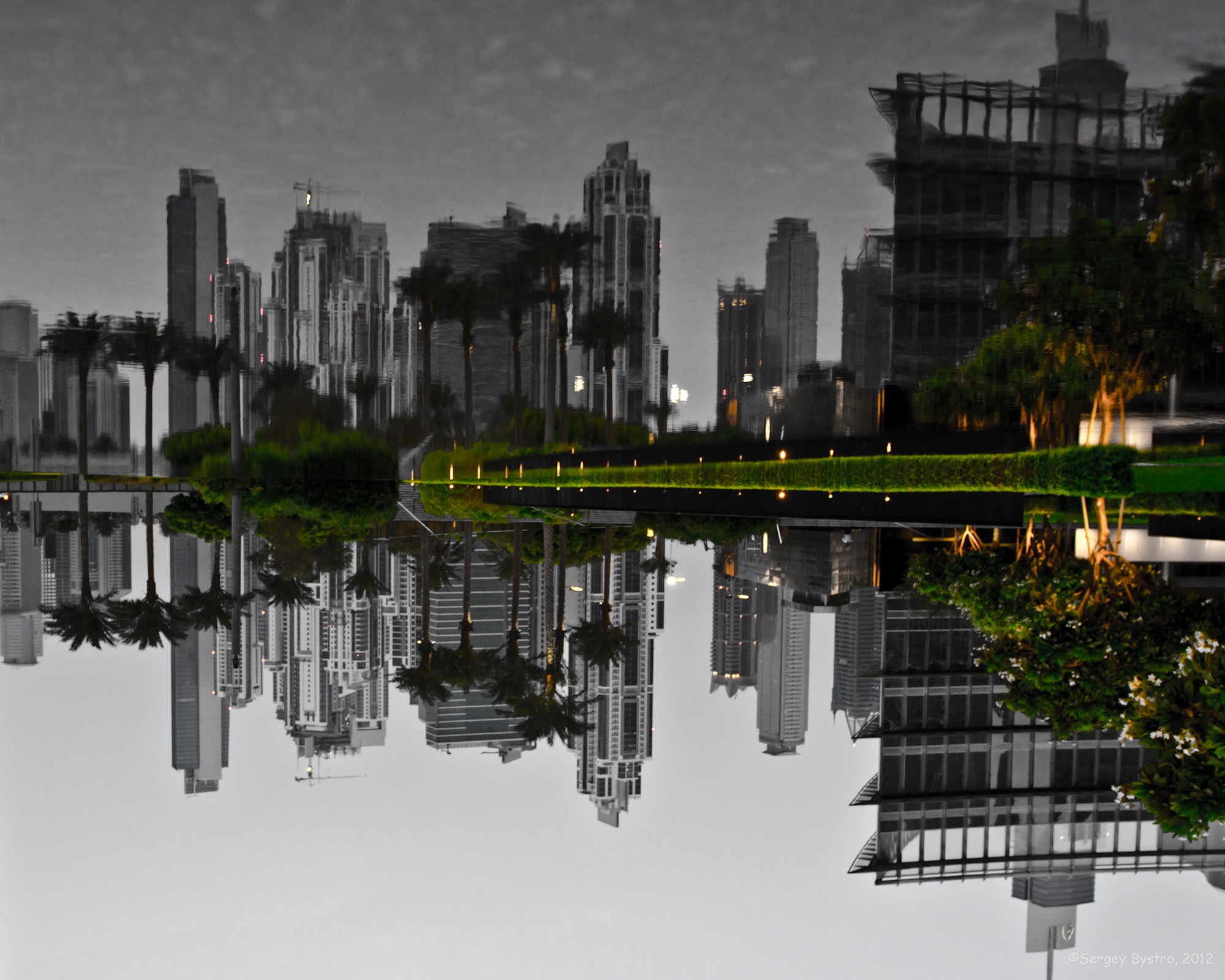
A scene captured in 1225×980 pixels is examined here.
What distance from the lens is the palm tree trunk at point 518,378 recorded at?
57.1 ft

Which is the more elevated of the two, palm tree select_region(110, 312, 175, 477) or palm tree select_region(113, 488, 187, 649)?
palm tree select_region(110, 312, 175, 477)

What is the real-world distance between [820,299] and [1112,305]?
267 inches

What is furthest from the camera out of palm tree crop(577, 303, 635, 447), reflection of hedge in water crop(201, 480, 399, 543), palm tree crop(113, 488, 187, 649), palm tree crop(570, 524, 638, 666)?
palm tree crop(577, 303, 635, 447)

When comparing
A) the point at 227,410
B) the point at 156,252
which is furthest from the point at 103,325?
the point at 227,410

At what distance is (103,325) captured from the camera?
70.8 ft

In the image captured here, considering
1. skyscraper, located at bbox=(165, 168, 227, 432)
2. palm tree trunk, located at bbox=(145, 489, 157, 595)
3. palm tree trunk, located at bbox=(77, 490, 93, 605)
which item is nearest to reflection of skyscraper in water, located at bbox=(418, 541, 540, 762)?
palm tree trunk, located at bbox=(145, 489, 157, 595)

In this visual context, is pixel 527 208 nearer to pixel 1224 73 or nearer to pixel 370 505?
pixel 370 505

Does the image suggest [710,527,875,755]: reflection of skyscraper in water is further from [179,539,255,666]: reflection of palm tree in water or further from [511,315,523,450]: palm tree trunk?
[511,315,523,450]: palm tree trunk

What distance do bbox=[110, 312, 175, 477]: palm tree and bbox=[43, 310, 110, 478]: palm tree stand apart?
425mm

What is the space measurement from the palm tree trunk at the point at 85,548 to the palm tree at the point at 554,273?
9254 mm

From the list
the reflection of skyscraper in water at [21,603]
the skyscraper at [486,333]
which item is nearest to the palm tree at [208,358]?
the skyscraper at [486,333]

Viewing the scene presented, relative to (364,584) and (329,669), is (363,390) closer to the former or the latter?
(364,584)

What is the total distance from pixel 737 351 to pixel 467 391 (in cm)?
677

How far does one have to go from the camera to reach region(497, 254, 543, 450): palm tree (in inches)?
685
